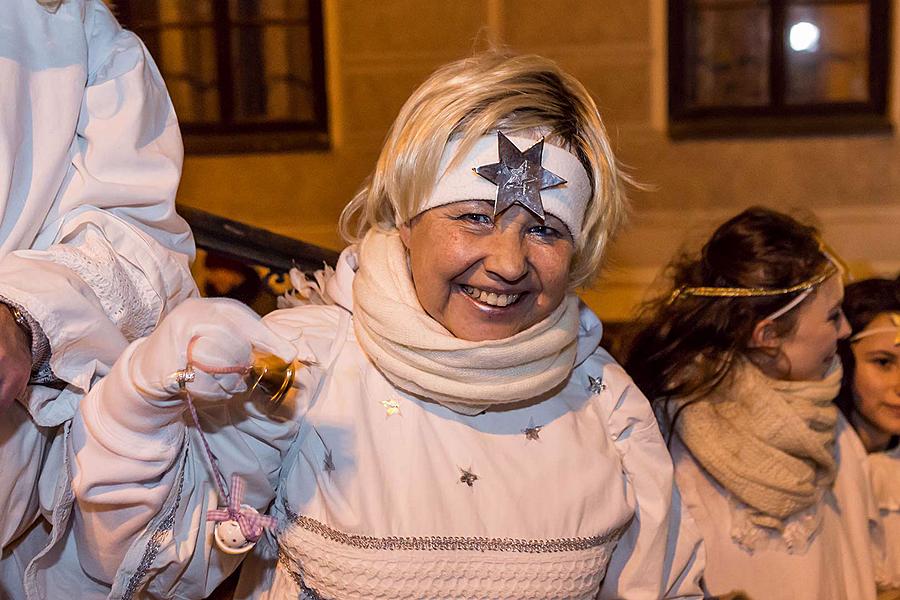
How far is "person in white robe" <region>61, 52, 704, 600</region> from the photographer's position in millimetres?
2047

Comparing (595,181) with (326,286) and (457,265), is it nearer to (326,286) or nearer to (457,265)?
(457,265)

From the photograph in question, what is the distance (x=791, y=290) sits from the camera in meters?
2.95

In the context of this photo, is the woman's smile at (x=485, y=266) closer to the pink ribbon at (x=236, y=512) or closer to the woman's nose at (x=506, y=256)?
the woman's nose at (x=506, y=256)

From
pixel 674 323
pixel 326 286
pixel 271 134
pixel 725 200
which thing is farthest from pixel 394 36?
pixel 326 286

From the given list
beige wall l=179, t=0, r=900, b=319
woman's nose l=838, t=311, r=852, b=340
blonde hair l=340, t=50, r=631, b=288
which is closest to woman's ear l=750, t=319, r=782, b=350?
woman's nose l=838, t=311, r=852, b=340

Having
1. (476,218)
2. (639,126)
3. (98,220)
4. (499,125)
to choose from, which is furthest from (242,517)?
(639,126)

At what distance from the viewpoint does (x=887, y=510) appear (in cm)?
326

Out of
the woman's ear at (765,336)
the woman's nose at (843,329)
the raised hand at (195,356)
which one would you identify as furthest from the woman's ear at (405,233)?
the woman's nose at (843,329)

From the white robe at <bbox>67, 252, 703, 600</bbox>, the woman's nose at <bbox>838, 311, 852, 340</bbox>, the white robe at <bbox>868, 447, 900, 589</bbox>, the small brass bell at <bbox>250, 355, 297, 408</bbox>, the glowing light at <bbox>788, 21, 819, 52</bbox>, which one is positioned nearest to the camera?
the small brass bell at <bbox>250, 355, 297, 408</bbox>

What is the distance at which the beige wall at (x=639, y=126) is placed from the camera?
22.9 ft

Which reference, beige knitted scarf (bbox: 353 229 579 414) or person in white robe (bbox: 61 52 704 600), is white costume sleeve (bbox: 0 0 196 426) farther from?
beige knitted scarf (bbox: 353 229 579 414)

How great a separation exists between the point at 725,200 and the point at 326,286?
5193 millimetres

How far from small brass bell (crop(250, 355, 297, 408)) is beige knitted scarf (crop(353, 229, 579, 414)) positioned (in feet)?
1.05

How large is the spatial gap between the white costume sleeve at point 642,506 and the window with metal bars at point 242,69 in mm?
5279
